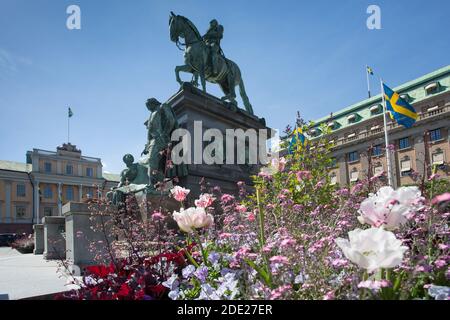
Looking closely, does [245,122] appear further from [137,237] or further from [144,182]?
[137,237]

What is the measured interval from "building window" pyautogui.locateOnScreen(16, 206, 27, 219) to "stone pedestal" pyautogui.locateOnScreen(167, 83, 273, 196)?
53.7 m

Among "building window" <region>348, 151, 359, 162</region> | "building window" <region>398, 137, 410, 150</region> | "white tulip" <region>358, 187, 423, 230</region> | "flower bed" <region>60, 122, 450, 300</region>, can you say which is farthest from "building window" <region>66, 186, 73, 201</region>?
"white tulip" <region>358, 187, 423, 230</region>

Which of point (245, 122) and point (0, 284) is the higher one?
point (245, 122)

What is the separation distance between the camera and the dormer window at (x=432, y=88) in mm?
40125

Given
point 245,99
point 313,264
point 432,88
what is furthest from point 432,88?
point 313,264

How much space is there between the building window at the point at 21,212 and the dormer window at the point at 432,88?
216 feet

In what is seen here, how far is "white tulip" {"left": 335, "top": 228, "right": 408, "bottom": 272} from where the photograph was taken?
3.66ft

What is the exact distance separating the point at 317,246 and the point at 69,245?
18.1 feet

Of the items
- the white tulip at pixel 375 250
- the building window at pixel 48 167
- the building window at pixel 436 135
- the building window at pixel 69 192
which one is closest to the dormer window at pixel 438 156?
the building window at pixel 436 135

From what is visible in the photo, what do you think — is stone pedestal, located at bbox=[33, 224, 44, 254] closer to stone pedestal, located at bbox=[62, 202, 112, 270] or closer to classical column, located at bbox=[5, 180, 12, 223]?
stone pedestal, located at bbox=[62, 202, 112, 270]

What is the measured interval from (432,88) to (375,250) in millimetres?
49117

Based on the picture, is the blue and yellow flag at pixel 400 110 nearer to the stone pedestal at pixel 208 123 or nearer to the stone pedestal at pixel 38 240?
the stone pedestal at pixel 208 123

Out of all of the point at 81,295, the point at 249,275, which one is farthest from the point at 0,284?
the point at 249,275

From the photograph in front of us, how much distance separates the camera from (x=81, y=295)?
6.86ft
